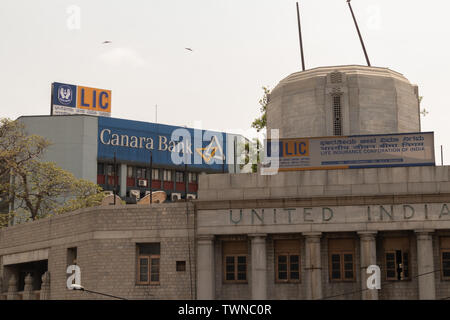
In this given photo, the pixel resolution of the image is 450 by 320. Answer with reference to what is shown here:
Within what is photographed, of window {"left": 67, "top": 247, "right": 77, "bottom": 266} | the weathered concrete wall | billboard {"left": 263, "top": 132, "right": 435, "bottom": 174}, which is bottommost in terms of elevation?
window {"left": 67, "top": 247, "right": 77, "bottom": 266}

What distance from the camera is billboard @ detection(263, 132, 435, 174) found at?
40.6m

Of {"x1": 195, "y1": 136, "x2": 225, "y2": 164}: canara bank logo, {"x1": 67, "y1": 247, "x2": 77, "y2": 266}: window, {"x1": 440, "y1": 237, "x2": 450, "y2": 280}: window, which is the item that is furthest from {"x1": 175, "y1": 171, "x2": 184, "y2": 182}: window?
{"x1": 440, "y1": 237, "x2": 450, "y2": 280}: window

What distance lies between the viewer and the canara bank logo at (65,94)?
10281 cm

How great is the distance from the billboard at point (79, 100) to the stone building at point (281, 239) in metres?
61.2

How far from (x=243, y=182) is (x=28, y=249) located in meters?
16.7

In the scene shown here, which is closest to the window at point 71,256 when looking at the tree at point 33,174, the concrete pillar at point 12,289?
the concrete pillar at point 12,289

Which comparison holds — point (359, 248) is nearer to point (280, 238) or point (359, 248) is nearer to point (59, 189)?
point (280, 238)

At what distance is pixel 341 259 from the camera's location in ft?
132

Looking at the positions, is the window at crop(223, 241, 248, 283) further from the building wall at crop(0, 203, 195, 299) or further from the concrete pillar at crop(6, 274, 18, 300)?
the concrete pillar at crop(6, 274, 18, 300)

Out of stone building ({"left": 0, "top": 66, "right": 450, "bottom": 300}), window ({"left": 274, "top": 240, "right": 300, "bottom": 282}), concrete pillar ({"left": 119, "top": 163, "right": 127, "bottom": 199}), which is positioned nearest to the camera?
stone building ({"left": 0, "top": 66, "right": 450, "bottom": 300})

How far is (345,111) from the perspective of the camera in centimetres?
4441

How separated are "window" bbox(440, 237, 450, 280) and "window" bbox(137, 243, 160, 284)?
15230 millimetres

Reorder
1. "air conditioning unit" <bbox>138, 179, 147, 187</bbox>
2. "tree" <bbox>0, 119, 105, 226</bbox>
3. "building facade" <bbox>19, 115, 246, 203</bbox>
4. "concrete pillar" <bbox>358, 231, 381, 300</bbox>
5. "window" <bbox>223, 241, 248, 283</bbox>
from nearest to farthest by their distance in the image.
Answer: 1. "concrete pillar" <bbox>358, 231, 381, 300</bbox>
2. "window" <bbox>223, 241, 248, 283</bbox>
3. "tree" <bbox>0, 119, 105, 226</bbox>
4. "building facade" <bbox>19, 115, 246, 203</bbox>
5. "air conditioning unit" <bbox>138, 179, 147, 187</bbox>

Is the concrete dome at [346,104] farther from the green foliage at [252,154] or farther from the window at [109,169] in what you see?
the window at [109,169]
